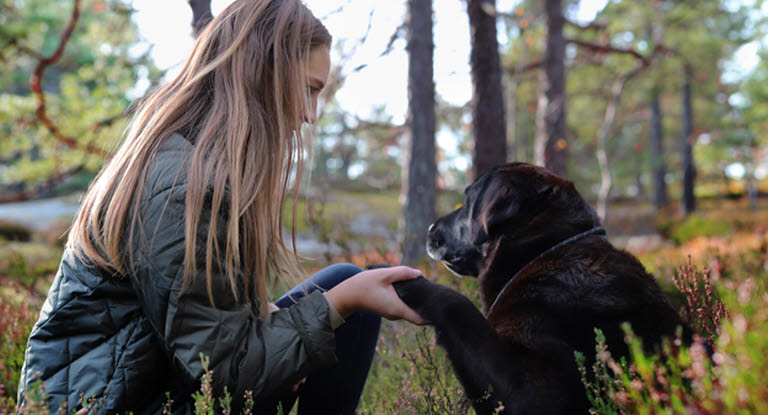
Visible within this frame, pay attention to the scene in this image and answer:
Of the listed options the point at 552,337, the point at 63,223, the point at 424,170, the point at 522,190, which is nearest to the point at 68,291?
the point at 552,337

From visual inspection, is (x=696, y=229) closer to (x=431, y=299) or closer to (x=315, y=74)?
(x=431, y=299)

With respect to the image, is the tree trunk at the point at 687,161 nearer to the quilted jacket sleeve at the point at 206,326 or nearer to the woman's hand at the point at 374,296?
the woman's hand at the point at 374,296

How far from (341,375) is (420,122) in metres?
3.97

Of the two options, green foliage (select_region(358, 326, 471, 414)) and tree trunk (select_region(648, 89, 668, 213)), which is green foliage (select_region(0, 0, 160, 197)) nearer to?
green foliage (select_region(358, 326, 471, 414))

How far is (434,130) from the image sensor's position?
19.4 feet

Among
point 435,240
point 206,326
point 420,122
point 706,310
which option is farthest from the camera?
point 420,122

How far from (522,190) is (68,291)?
182 centimetres

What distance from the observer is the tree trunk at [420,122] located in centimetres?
571

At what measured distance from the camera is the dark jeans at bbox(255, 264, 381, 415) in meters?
2.24

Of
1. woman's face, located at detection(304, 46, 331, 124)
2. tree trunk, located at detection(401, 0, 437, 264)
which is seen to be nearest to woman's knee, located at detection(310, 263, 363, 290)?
woman's face, located at detection(304, 46, 331, 124)

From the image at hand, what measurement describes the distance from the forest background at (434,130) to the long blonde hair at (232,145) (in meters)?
0.37

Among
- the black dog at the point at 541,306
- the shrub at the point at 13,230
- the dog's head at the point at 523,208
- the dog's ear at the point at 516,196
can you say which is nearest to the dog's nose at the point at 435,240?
the dog's head at the point at 523,208

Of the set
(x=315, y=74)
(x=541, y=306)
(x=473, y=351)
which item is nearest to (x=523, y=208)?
(x=541, y=306)

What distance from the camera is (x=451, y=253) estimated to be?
2.88 meters
